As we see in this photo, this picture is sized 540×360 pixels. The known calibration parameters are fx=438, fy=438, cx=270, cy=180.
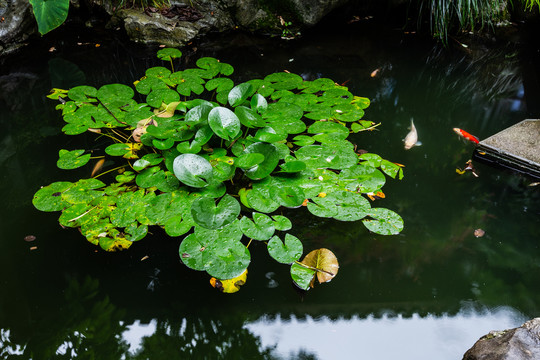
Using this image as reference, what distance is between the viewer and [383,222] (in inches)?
76.9

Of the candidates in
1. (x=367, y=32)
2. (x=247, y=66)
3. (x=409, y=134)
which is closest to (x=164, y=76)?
(x=247, y=66)

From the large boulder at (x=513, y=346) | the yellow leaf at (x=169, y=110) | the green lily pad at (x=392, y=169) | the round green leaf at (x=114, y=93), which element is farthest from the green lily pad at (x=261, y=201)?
the round green leaf at (x=114, y=93)

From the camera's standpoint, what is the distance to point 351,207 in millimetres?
1979

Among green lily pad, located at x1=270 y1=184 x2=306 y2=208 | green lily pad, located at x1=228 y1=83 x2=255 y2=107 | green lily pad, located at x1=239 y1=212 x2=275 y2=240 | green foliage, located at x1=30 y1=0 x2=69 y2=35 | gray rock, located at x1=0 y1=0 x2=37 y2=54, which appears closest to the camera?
green lily pad, located at x1=239 y1=212 x2=275 y2=240

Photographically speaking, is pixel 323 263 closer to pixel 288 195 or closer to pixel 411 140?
pixel 288 195

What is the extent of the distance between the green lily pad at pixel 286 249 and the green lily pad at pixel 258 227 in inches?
1.4

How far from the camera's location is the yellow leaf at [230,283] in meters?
1.71

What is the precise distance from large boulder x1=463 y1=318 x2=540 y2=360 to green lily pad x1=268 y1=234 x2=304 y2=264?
2.33 feet

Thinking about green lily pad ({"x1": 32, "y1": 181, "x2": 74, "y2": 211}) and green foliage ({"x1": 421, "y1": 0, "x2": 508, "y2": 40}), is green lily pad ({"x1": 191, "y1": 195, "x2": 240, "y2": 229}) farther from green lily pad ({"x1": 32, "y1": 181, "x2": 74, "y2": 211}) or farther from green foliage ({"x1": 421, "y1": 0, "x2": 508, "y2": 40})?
green foliage ({"x1": 421, "y1": 0, "x2": 508, "y2": 40})

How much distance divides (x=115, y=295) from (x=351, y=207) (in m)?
1.06

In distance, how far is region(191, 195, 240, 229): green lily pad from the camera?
1828mm

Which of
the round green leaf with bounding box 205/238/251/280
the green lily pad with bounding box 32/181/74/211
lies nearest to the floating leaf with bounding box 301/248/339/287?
the round green leaf with bounding box 205/238/251/280

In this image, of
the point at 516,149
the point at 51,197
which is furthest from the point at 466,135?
the point at 51,197

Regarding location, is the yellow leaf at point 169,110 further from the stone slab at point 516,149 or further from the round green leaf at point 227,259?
the stone slab at point 516,149
